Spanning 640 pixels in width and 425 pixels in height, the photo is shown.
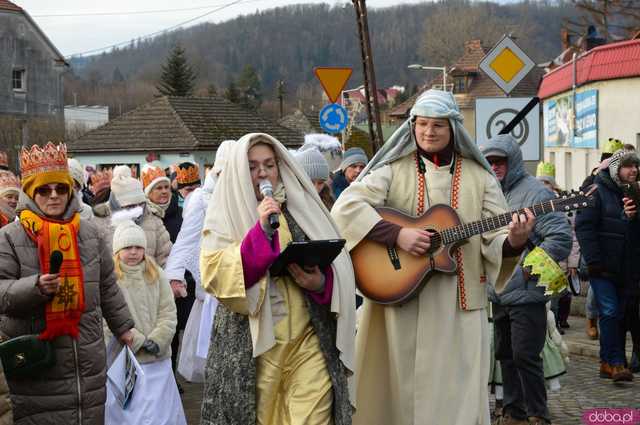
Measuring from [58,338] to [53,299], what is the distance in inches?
9.9

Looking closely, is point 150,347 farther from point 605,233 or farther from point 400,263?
point 605,233

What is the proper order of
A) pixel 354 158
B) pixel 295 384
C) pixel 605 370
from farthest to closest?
pixel 354 158 → pixel 605 370 → pixel 295 384

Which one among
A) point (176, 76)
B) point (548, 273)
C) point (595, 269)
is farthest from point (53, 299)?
point (176, 76)

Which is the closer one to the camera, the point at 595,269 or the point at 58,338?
the point at 58,338

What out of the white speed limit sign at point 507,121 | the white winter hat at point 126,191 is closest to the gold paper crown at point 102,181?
the white winter hat at point 126,191

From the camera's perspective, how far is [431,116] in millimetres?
6273

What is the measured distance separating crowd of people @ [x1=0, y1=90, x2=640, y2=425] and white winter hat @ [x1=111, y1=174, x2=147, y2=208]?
4.09 ft

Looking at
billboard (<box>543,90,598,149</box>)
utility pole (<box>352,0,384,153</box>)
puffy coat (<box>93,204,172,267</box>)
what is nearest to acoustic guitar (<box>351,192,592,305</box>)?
puffy coat (<box>93,204,172,267</box>)

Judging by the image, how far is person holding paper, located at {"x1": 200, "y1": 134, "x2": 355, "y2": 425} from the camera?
5.23 metres

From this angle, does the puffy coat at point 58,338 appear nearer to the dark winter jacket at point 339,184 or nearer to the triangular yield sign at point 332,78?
the dark winter jacket at point 339,184

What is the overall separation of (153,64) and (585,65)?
384 ft

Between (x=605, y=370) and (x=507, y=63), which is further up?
(x=507, y=63)

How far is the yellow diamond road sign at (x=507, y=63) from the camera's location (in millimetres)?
11688

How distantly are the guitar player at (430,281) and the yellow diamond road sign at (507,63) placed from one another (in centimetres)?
538
